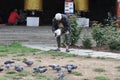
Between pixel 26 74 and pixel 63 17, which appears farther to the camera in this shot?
pixel 63 17

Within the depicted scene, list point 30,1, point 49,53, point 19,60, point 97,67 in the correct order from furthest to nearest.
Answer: point 30,1
point 49,53
point 19,60
point 97,67

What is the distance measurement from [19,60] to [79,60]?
6.33ft

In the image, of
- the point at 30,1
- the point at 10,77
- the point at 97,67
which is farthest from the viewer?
the point at 30,1

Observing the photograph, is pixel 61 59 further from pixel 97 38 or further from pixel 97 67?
pixel 97 38

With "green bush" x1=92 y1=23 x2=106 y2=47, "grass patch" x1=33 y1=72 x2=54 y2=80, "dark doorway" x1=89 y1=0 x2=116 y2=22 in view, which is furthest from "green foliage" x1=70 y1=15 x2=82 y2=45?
"dark doorway" x1=89 y1=0 x2=116 y2=22

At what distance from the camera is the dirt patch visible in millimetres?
11656

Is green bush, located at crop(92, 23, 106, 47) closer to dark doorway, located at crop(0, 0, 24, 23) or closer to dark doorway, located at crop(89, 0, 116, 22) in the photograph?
dark doorway, located at crop(89, 0, 116, 22)

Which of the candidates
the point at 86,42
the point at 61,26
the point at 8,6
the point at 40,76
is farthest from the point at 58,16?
the point at 8,6

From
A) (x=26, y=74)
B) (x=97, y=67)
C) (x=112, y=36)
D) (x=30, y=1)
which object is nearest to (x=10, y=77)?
(x=26, y=74)

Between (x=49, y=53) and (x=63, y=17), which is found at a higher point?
(x=63, y=17)

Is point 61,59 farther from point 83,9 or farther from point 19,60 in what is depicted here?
point 83,9

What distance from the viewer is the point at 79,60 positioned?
577 inches

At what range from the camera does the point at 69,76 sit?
11.5 metres

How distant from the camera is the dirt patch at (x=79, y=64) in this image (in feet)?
38.2
